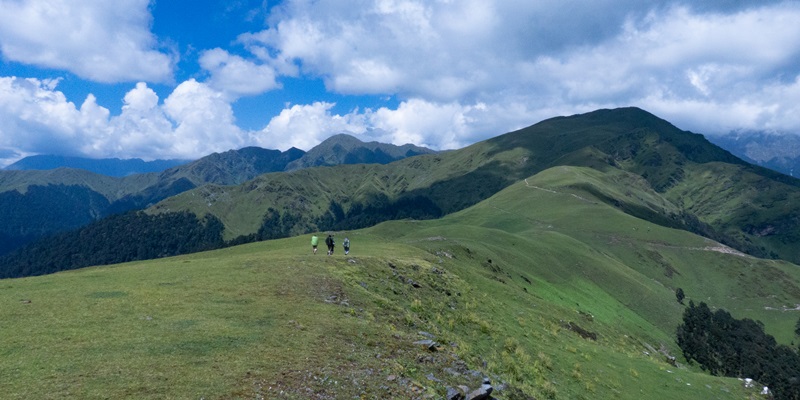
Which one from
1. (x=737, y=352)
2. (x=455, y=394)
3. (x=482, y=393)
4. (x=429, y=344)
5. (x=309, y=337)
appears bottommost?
(x=737, y=352)

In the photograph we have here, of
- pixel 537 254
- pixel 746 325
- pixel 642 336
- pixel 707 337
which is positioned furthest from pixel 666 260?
pixel 642 336

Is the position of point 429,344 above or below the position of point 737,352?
above

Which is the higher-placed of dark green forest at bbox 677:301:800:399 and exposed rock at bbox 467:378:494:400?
exposed rock at bbox 467:378:494:400

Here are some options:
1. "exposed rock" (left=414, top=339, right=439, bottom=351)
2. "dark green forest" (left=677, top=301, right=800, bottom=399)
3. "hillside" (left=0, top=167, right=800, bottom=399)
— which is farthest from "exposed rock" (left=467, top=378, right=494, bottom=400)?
"dark green forest" (left=677, top=301, right=800, bottom=399)

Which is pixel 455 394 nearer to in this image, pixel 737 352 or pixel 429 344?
pixel 429 344

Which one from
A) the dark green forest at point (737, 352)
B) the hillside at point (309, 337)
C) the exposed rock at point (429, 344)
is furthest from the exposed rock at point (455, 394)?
the dark green forest at point (737, 352)

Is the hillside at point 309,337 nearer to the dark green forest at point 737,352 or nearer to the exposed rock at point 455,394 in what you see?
the exposed rock at point 455,394

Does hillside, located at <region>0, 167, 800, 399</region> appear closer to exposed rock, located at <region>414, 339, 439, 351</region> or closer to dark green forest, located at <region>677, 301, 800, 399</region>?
exposed rock, located at <region>414, 339, 439, 351</region>

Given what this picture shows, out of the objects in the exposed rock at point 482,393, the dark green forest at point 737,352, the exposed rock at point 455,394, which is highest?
the exposed rock at point 455,394

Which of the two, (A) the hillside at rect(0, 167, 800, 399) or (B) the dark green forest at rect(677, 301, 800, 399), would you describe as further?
(B) the dark green forest at rect(677, 301, 800, 399)

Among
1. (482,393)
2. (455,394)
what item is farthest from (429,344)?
(455,394)

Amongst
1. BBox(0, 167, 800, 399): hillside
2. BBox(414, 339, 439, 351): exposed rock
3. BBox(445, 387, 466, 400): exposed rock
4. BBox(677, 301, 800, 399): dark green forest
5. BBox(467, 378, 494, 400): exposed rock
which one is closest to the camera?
BBox(0, 167, 800, 399): hillside

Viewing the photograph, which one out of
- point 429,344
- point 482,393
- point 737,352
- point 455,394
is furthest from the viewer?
point 737,352

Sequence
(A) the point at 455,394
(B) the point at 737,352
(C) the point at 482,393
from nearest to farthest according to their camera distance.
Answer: (A) the point at 455,394 → (C) the point at 482,393 → (B) the point at 737,352
